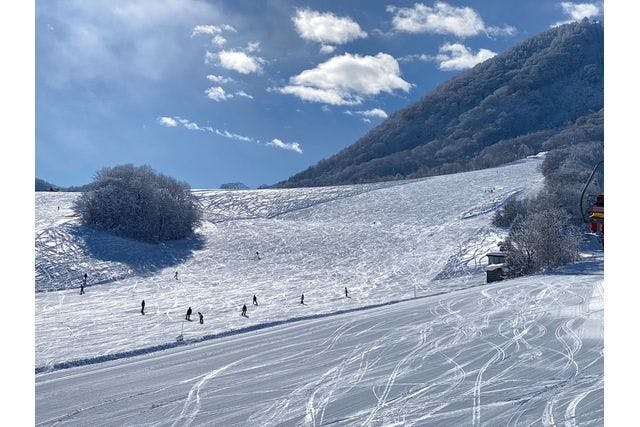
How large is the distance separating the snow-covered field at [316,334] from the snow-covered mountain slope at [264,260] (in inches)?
11.0

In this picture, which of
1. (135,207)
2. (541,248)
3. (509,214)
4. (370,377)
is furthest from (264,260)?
(370,377)

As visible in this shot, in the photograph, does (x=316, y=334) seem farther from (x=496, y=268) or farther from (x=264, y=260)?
(x=264, y=260)

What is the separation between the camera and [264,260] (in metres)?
53.8

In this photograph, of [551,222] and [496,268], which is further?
[551,222]

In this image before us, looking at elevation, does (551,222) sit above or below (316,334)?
above

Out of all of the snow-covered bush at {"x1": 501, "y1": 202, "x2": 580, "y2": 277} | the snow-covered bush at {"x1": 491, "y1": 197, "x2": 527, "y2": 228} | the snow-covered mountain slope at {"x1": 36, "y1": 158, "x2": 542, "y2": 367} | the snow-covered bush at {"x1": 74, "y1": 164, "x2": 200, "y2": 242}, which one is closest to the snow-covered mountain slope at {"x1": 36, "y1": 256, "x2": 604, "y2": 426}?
the snow-covered mountain slope at {"x1": 36, "y1": 158, "x2": 542, "y2": 367}

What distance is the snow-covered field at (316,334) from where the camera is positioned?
12914 mm

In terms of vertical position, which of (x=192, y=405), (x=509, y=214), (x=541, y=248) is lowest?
(x=192, y=405)

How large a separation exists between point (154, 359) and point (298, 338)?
5.92m

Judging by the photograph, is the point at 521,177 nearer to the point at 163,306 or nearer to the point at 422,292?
the point at 422,292

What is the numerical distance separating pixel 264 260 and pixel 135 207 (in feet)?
62.9

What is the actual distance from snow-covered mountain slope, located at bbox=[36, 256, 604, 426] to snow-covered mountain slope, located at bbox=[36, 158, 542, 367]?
4.53 m

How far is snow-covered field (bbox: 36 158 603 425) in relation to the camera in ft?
42.4
